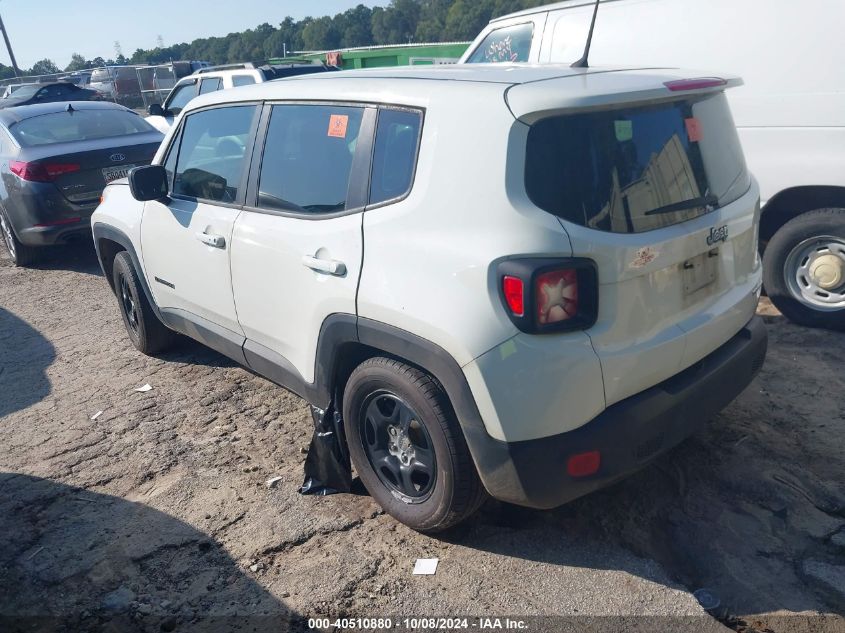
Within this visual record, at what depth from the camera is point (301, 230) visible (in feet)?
10.7

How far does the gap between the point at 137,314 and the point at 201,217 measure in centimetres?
153

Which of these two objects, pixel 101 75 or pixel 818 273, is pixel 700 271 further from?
pixel 101 75

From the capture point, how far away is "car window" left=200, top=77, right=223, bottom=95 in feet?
35.8

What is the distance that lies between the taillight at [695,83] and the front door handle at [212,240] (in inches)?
89.5

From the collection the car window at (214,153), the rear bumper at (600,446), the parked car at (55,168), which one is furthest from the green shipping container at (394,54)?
the rear bumper at (600,446)

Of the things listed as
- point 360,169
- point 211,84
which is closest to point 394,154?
point 360,169

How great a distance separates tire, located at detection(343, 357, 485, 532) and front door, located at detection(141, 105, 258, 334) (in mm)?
1102

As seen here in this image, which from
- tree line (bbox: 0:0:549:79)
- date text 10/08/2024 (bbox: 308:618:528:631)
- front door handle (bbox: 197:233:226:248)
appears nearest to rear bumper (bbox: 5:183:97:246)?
front door handle (bbox: 197:233:226:248)

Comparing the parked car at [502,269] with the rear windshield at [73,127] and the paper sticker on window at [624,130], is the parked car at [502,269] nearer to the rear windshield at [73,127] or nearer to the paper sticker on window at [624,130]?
the paper sticker on window at [624,130]

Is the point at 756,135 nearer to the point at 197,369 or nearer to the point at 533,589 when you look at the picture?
the point at 533,589

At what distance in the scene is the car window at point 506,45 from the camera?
244 inches

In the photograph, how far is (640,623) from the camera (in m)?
2.58

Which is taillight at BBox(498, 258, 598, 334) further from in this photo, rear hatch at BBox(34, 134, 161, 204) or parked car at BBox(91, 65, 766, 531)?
rear hatch at BBox(34, 134, 161, 204)

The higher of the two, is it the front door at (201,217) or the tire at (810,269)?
the front door at (201,217)
